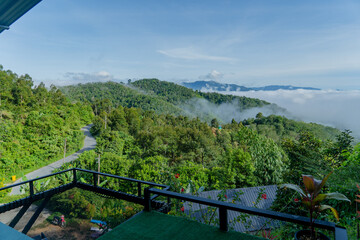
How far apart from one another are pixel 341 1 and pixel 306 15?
4.85 meters

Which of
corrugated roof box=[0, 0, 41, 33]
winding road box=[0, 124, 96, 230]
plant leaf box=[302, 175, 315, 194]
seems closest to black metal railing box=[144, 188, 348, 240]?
plant leaf box=[302, 175, 315, 194]

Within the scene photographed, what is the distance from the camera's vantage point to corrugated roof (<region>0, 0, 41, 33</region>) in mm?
1362

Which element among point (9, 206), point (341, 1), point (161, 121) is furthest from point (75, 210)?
point (161, 121)

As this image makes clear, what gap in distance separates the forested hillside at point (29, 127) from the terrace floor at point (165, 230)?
17189 millimetres

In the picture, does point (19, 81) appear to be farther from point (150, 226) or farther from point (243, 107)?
point (243, 107)

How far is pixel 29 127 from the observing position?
1867 cm

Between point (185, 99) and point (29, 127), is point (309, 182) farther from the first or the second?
point (185, 99)

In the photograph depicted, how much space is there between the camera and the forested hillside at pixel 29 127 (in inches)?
631

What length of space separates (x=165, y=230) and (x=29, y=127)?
833 inches

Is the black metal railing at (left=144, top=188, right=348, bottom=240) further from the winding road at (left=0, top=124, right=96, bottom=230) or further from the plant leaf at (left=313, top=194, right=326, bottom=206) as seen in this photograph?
the winding road at (left=0, top=124, right=96, bottom=230)

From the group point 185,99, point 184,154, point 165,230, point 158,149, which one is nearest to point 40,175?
point 158,149

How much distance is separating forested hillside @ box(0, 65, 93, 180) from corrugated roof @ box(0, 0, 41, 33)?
16.9 metres

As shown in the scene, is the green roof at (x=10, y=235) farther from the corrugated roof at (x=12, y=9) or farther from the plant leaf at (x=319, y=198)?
the plant leaf at (x=319, y=198)

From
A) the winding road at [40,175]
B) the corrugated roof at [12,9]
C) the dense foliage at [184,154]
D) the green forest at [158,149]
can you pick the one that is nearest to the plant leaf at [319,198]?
the corrugated roof at [12,9]
